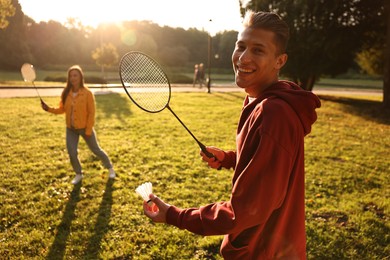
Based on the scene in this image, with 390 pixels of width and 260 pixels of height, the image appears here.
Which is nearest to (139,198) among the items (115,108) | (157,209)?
(157,209)

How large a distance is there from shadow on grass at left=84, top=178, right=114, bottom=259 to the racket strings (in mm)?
2369

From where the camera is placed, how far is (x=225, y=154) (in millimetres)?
2723

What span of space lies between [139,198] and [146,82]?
3.24 metres

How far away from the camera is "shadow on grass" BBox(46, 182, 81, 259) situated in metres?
4.14

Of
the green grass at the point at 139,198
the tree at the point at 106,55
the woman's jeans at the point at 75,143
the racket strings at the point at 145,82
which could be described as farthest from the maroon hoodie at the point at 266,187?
the tree at the point at 106,55

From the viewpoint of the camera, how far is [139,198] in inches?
229

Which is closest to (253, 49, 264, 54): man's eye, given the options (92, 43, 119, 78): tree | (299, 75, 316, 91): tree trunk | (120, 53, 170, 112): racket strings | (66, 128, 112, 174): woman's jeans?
(120, 53, 170, 112): racket strings

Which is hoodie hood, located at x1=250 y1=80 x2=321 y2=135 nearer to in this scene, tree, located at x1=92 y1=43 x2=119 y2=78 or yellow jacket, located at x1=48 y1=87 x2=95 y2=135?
yellow jacket, located at x1=48 y1=87 x2=95 y2=135

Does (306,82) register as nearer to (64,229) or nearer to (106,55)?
(106,55)

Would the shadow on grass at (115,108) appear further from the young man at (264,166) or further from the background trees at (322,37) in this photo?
the young man at (264,166)

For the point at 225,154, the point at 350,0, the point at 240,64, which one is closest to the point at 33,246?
the point at 225,154

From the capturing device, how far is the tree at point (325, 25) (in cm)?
1880

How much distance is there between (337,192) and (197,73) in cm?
2543

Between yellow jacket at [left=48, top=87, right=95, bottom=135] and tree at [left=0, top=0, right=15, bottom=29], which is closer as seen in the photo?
yellow jacket at [left=48, top=87, right=95, bottom=135]
